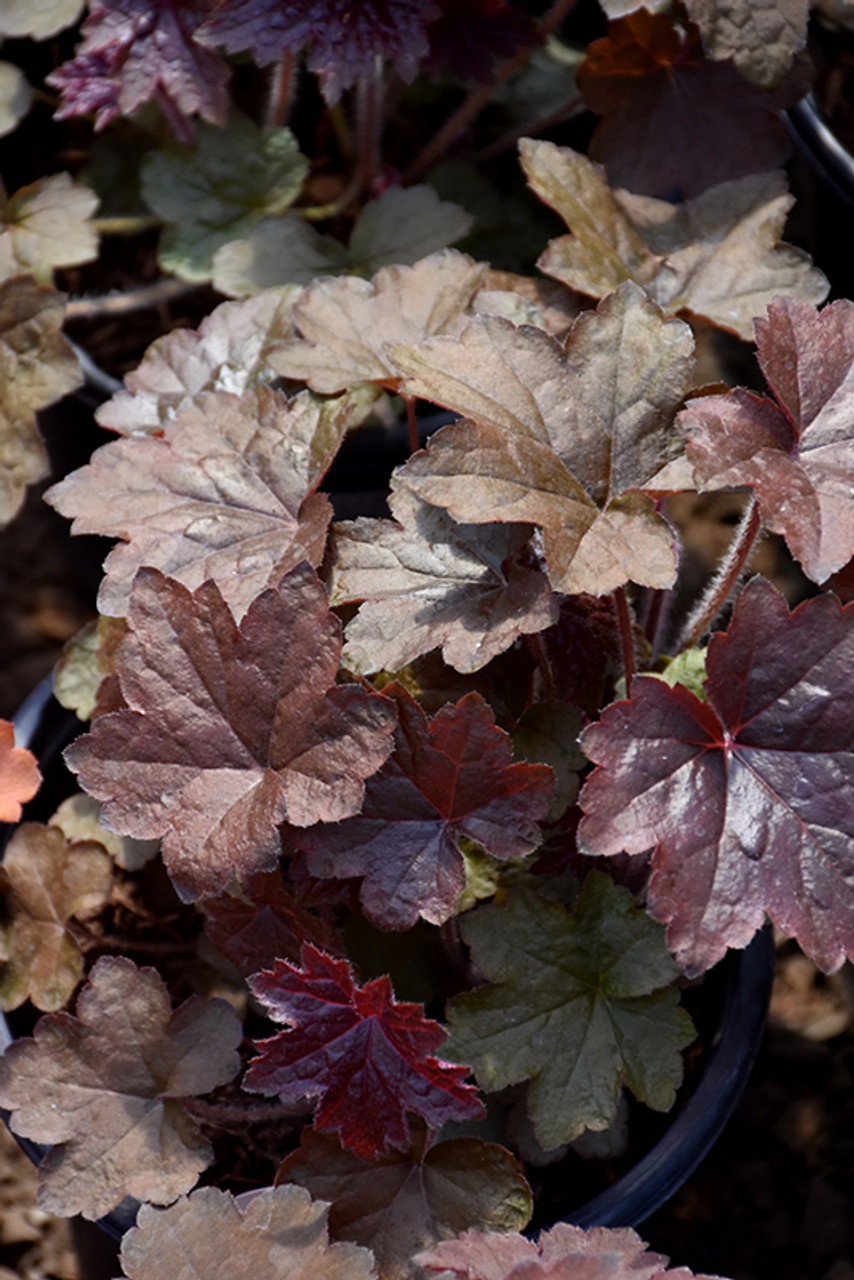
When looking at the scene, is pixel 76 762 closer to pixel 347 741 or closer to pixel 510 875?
pixel 347 741

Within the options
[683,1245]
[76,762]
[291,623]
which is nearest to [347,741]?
[291,623]

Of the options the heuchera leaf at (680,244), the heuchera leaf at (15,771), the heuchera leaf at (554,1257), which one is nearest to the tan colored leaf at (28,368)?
the heuchera leaf at (15,771)

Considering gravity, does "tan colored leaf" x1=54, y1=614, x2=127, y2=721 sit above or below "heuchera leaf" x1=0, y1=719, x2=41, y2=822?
below

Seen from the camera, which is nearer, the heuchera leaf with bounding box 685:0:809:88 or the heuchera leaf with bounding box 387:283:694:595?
the heuchera leaf with bounding box 387:283:694:595

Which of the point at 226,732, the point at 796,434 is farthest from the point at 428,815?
the point at 796,434

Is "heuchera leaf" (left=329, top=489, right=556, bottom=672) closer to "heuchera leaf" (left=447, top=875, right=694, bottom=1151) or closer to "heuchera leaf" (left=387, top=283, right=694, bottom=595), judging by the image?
"heuchera leaf" (left=387, top=283, right=694, bottom=595)

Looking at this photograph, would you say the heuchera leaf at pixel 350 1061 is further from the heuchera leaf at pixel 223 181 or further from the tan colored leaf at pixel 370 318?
the heuchera leaf at pixel 223 181

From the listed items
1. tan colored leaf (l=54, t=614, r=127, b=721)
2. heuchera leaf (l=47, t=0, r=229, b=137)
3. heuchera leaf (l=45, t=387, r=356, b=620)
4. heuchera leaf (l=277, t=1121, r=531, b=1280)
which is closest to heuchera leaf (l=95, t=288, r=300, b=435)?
heuchera leaf (l=45, t=387, r=356, b=620)
